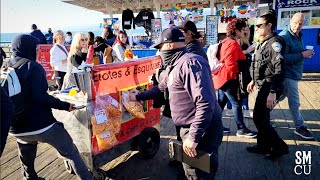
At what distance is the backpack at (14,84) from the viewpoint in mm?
2311

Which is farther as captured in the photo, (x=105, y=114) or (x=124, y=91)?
(x=124, y=91)

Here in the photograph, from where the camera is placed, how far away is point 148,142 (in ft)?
12.3

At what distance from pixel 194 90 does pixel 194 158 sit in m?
0.59

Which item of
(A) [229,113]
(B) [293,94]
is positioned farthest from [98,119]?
(A) [229,113]

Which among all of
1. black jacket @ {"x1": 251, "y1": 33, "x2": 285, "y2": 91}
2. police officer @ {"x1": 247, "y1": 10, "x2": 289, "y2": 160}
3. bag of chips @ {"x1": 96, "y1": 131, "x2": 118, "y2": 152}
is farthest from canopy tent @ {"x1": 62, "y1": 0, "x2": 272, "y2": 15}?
bag of chips @ {"x1": 96, "y1": 131, "x2": 118, "y2": 152}

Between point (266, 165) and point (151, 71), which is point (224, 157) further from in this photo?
point (151, 71)

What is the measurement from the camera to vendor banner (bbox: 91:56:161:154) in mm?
2988

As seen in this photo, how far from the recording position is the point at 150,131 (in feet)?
12.3

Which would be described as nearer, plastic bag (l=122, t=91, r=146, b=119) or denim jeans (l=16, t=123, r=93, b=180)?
denim jeans (l=16, t=123, r=93, b=180)

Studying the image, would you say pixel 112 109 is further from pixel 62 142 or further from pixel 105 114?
pixel 62 142

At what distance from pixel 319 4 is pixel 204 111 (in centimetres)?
905

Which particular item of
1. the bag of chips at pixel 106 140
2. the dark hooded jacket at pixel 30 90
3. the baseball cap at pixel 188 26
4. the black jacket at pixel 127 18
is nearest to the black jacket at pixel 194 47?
the baseball cap at pixel 188 26

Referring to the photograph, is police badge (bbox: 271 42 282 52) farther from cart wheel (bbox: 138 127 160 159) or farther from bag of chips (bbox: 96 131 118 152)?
bag of chips (bbox: 96 131 118 152)

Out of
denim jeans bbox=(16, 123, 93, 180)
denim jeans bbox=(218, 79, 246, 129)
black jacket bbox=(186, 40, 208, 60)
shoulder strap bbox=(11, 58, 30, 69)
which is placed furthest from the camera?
denim jeans bbox=(218, 79, 246, 129)
